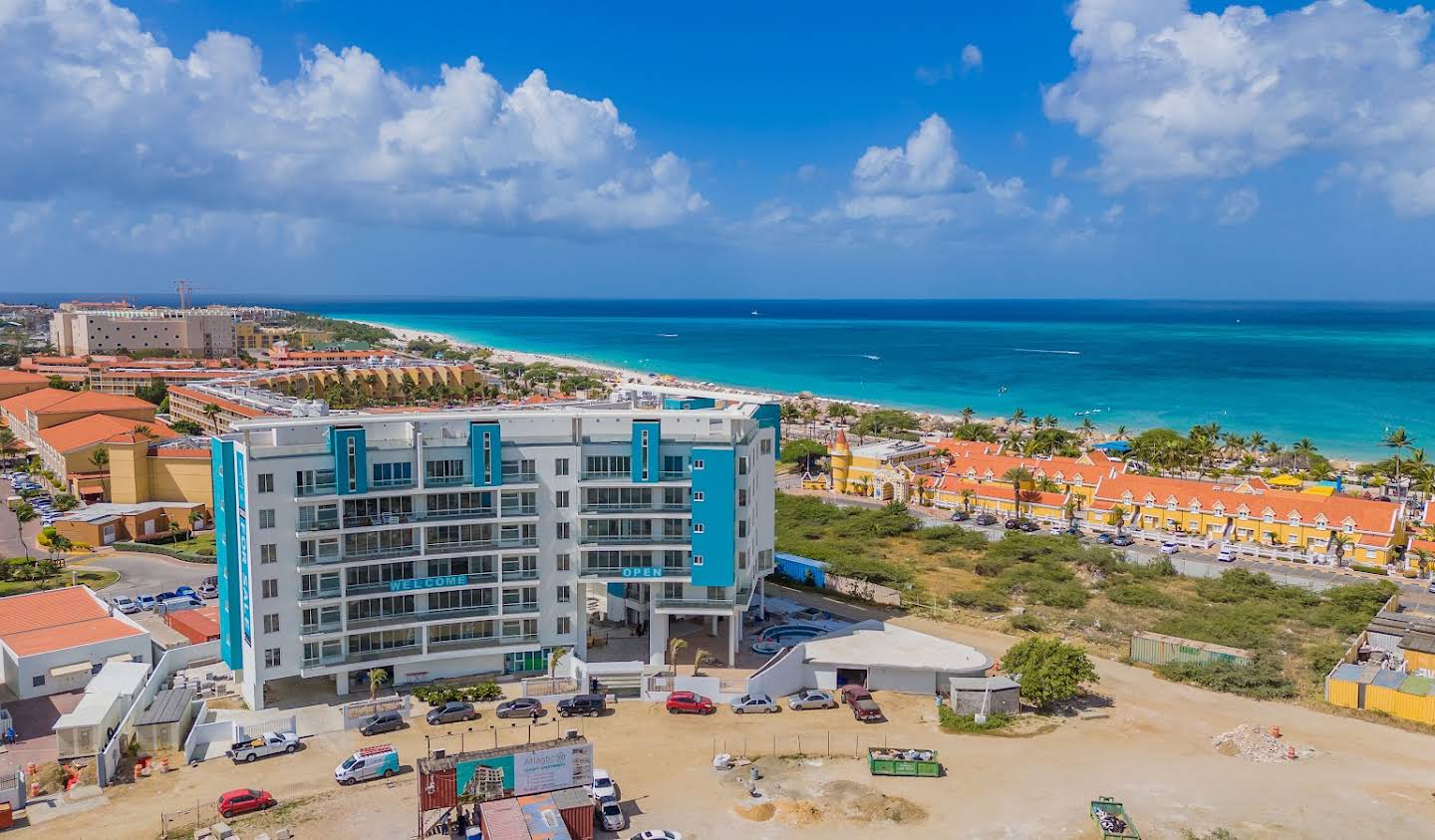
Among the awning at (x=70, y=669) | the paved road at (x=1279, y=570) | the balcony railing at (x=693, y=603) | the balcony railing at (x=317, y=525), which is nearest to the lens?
the balcony railing at (x=317, y=525)

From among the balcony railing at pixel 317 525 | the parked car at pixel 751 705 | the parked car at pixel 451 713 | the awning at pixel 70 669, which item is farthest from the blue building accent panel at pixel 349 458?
the parked car at pixel 751 705

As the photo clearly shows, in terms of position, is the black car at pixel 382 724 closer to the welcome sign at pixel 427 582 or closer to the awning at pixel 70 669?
the welcome sign at pixel 427 582

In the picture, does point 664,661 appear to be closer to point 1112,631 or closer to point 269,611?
point 269,611

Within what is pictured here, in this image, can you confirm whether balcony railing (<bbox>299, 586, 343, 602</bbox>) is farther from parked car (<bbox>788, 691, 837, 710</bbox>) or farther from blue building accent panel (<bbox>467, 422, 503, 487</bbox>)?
parked car (<bbox>788, 691, 837, 710</bbox>)

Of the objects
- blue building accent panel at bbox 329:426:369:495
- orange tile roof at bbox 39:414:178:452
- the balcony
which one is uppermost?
blue building accent panel at bbox 329:426:369:495

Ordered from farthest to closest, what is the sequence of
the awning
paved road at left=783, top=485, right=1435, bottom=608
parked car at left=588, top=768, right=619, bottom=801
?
paved road at left=783, top=485, right=1435, bottom=608
the awning
parked car at left=588, top=768, right=619, bottom=801

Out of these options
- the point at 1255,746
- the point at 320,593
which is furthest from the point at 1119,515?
the point at 320,593

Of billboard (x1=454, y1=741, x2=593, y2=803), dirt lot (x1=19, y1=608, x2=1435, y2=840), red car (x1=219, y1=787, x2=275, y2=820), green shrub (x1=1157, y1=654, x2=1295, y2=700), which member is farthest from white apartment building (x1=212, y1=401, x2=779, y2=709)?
green shrub (x1=1157, y1=654, x2=1295, y2=700)
